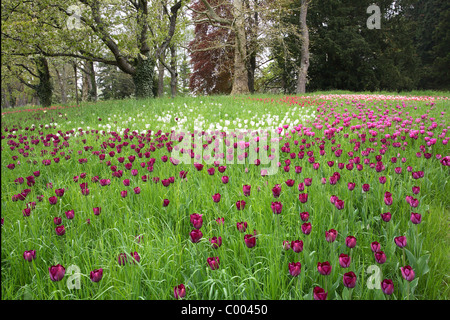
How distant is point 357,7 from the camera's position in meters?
23.3

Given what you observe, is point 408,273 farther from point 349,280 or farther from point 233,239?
point 233,239

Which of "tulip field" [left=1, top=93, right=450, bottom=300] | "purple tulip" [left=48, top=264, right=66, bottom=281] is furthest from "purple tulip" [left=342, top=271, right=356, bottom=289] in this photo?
"purple tulip" [left=48, top=264, right=66, bottom=281]

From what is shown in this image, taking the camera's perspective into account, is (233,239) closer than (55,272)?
No

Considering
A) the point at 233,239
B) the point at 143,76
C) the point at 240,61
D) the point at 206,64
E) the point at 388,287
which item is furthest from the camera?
the point at 206,64

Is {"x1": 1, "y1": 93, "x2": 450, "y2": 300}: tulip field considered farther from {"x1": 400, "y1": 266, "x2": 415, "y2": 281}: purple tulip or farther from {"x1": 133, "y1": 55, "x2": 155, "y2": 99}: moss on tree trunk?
{"x1": 133, "y1": 55, "x2": 155, "y2": 99}: moss on tree trunk

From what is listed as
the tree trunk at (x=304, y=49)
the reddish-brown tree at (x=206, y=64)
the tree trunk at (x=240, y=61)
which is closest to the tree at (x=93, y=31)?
the tree trunk at (x=240, y=61)

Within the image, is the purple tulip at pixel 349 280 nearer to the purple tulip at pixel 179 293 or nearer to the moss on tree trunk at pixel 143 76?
the purple tulip at pixel 179 293

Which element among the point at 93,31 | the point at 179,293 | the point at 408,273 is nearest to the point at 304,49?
the point at 93,31

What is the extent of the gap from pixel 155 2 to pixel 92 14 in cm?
400

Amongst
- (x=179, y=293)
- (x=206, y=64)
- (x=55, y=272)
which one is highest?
(x=206, y=64)

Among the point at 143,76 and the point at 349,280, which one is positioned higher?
the point at 143,76

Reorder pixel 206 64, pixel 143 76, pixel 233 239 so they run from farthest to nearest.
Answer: pixel 206 64, pixel 143 76, pixel 233 239
